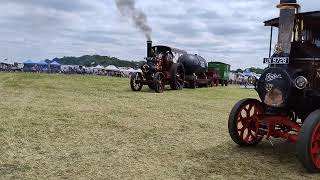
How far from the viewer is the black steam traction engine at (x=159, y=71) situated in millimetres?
20542

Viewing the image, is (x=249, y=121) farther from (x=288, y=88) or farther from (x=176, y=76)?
(x=176, y=76)

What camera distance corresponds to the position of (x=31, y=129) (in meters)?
8.33

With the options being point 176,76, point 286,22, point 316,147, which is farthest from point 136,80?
point 316,147

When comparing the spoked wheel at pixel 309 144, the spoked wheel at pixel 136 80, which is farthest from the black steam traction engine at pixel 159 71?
the spoked wheel at pixel 309 144

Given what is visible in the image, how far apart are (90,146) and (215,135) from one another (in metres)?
2.67

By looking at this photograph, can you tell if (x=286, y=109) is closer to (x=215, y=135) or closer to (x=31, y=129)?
(x=215, y=135)

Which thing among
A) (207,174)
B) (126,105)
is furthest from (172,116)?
(207,174)

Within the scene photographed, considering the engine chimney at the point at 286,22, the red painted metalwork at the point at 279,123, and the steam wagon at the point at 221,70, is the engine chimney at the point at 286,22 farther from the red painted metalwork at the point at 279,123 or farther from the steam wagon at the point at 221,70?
the steam wagon at the point at 221,70

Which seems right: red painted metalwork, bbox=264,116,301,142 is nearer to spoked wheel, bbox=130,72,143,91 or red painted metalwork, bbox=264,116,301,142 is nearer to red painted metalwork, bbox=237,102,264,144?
red painted metalwork, bbox=237,102,264,144

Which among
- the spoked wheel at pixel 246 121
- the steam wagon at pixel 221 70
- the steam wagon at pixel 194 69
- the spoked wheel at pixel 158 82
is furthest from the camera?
Result: the steam wagon at pixel 221 70

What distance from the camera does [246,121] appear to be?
299 inches

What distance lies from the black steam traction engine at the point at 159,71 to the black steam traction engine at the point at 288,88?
1261cm

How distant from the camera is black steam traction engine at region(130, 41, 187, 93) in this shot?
2054 cm

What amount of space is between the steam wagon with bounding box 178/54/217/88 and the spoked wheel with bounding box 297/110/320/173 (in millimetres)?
19070
